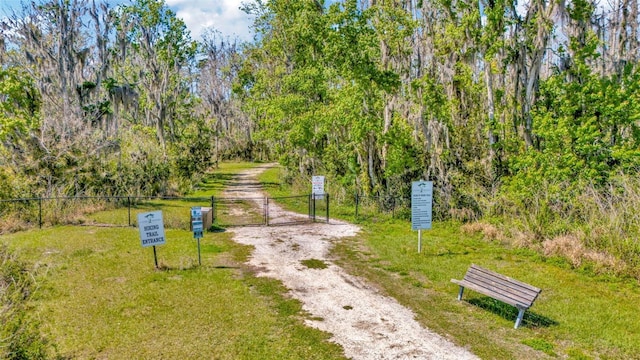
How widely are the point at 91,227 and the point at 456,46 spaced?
18123mm

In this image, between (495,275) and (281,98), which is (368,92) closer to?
(281,98)

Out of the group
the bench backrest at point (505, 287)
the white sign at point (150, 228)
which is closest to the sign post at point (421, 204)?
the bench backrest at point (505, 287)

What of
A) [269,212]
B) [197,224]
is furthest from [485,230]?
[269,212]

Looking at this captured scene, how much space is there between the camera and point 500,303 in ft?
34.1

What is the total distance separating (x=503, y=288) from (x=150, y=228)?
30.8ft

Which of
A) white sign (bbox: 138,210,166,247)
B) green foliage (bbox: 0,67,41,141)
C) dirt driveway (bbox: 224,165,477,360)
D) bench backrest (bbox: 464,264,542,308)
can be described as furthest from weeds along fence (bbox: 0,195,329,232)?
bench backrest (bbox: 464,264,542,308)

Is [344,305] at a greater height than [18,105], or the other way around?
[18,105]

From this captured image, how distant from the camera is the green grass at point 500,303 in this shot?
8.43m

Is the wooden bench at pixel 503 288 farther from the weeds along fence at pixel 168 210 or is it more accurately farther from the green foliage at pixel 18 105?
the green foliage at pixel 18 105

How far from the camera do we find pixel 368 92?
21438 millimetres

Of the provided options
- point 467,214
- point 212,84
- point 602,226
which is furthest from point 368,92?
point 212,84

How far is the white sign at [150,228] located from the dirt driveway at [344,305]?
3032 millimetres

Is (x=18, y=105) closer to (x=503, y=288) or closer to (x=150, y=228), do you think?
(x=150, y=228)

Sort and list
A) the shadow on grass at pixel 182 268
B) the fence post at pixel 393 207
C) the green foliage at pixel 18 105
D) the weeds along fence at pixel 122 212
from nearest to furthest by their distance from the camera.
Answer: the shadow on grass at pixel 182 268
the weeds along fence at pixel 122 212
the green foliage at pixel 18 105
the fence post at pixel 393 207
